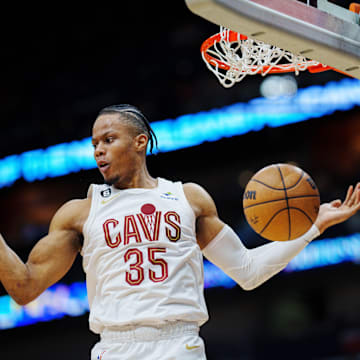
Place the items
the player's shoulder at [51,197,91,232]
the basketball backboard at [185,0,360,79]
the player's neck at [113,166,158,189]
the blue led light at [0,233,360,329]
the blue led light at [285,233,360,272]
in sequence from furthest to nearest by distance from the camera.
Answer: the blue led light at [0,233,360,329], the blue led light at [285,233,360,272], the player's neck at [113,166,158,189], the player's shoulder at [51,197,91,232], the basketball backboard at [185,0,360,79]

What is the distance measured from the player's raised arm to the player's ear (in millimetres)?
289

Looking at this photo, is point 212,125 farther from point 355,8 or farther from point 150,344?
point 150,344

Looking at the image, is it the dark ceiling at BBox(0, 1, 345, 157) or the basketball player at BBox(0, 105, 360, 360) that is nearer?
the basketball player at BBox(0, 105, 360, 360)

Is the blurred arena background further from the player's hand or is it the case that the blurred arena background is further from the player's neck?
the player's neck

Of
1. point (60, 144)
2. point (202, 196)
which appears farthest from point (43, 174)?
point (202, 196)

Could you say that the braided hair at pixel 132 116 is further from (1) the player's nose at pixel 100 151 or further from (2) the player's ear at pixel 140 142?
Answer: (1) the player's nose at pixel 100 151

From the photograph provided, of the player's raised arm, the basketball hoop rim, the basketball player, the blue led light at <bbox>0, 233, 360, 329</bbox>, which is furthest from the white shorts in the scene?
the blue led light at <bbox>0, 233, 360, 329</bbox>

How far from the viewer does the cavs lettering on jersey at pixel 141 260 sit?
10.6ft

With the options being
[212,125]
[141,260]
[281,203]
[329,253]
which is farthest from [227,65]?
[212,125]

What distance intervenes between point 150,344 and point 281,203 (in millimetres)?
943

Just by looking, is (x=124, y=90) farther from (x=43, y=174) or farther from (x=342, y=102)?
(x=342, y=102)

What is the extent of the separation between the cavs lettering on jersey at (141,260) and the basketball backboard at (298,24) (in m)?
0.91

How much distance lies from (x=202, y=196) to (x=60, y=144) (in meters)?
8.07

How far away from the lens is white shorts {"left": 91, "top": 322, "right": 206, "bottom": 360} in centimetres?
317
